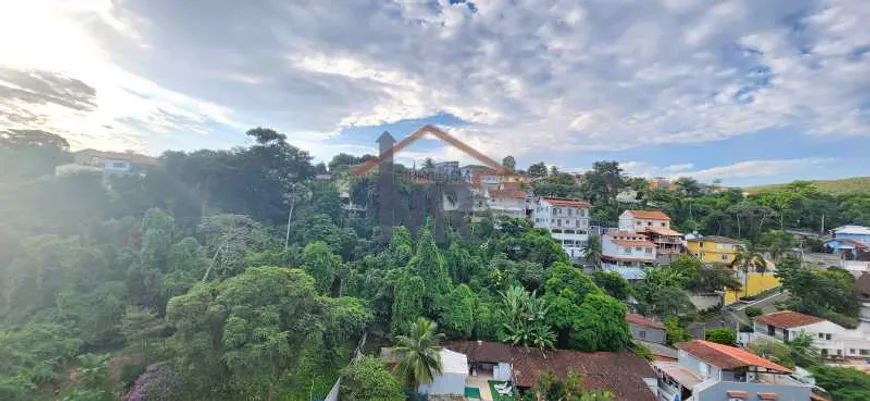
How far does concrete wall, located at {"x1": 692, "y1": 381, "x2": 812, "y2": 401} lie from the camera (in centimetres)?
1352

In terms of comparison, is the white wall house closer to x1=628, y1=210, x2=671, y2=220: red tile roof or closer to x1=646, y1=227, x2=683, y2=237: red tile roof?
x1=628, y1=210, x2=671, y2=220: red tile roof

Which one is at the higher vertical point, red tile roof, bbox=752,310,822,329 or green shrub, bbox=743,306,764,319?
red tile roof, bbox=752,310,822,329

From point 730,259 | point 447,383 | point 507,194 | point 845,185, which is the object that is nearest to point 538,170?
point 507,194

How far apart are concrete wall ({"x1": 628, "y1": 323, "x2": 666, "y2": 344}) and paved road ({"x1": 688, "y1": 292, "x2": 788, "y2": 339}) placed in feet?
9.75

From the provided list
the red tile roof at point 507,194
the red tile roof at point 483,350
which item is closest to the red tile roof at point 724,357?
the red tile roof at point 483,350

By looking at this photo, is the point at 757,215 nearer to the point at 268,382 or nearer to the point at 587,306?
the point at 587,306

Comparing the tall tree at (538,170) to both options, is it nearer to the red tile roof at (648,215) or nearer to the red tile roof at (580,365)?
the red tile roof at (648,215)

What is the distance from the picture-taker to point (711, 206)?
120ft

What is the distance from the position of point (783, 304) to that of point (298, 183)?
117ft

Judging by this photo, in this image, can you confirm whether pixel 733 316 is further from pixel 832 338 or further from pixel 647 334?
pixel 647 334

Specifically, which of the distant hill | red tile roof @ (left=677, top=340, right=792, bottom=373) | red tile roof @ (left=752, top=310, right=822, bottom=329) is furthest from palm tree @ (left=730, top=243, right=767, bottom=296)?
the distant hill

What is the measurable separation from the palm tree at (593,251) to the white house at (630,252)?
0.76 m

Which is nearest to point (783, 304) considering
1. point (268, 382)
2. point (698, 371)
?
point (698, 371)

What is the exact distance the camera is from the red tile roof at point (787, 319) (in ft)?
62.9
